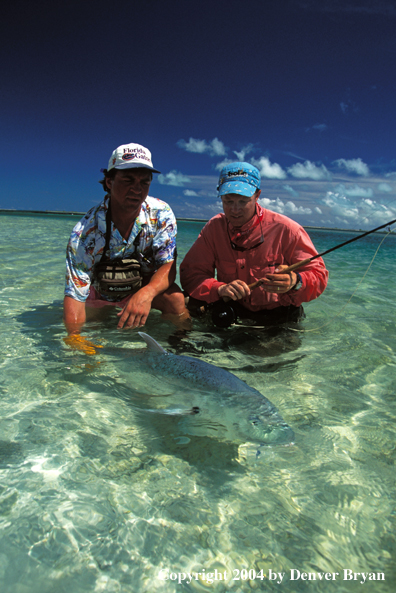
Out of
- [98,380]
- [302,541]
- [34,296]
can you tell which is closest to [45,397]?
[98,380]

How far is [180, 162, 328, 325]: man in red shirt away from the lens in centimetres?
354

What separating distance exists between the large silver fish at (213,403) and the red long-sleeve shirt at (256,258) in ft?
5.23

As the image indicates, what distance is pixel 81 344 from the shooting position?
3.42 metres

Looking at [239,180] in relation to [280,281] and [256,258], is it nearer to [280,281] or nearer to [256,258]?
[256,258]

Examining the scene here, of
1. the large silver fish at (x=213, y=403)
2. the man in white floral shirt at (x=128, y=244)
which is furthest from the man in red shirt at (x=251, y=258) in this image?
the large silver fish at (x=213, y=403)

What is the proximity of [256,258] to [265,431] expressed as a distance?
93.3 inches

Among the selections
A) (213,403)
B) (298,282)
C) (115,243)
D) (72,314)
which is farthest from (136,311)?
(298,282)

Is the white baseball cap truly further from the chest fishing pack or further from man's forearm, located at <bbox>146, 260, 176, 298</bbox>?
man's forearm, located at <bbox>146, 260, 176, 298</bbox>

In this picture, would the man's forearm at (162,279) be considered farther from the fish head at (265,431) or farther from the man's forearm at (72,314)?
the fish head at (265,431)

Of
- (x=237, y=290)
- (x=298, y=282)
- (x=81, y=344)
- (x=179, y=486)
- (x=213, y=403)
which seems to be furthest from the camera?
(x=298, y=282)

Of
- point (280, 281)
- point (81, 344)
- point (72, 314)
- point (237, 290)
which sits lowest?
point (81, 344)

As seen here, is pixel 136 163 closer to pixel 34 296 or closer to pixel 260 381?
pixel 260 381

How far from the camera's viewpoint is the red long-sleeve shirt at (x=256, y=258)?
381 cm

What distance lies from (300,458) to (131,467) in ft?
3.11
